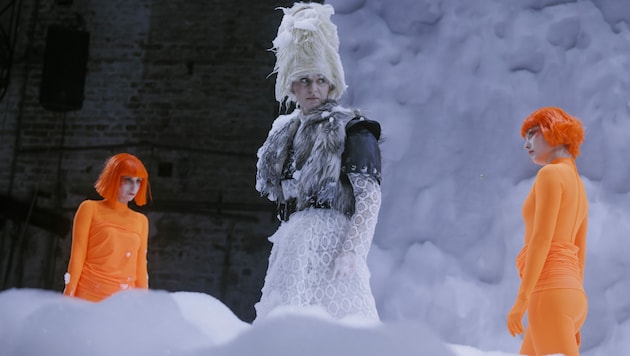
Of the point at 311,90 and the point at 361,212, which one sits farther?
the point at 311,90

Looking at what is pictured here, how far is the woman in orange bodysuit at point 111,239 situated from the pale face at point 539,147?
1724 mm

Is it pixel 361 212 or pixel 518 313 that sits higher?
pixel 361 212

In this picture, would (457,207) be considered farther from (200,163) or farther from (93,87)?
(93,87)

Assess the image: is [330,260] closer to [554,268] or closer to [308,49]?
[308,49]

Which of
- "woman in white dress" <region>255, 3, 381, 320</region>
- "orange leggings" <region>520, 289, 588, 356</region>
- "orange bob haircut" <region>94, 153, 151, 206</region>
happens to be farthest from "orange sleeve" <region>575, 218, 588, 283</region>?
"orange bob haircut" <region>94, 153, 151, 206</region>

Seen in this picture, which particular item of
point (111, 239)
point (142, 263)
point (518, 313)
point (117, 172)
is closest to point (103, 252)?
point (111, 239)

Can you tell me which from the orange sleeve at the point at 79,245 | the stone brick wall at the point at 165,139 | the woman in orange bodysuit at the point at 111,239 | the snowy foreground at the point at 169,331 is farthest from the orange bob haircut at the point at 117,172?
the stone brick wall at the point at 165,139

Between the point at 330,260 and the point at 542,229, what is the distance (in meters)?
0.67

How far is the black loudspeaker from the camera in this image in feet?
22.2

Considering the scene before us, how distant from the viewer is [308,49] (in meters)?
1.94

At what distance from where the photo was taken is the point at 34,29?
7.04 m

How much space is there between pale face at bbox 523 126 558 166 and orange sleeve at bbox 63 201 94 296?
190 cm

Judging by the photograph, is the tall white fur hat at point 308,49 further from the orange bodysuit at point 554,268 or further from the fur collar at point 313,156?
the orange bodysuit at point 554,268

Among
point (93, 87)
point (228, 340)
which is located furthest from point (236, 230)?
point (228, 340)
